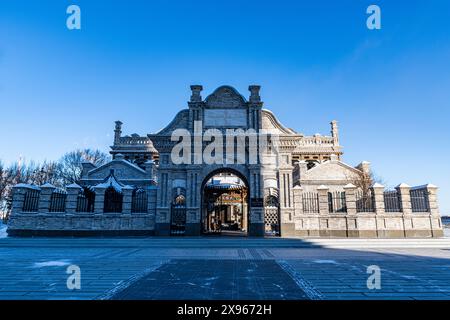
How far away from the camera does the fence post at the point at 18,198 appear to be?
70.2ft

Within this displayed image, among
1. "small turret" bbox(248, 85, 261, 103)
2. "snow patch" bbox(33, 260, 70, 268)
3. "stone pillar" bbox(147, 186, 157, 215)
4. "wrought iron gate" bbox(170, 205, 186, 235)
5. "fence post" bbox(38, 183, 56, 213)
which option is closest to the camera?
"snow patch" bbox(33, 260, 70, 268)

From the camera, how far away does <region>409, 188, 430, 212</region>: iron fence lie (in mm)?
21656

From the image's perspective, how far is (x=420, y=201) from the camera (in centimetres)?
2186

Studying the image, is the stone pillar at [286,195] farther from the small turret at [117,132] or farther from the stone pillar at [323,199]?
the small turret at [117,132]

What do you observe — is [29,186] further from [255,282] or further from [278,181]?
[255,282]

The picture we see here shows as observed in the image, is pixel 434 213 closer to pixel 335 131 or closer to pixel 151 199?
pixel 335 131

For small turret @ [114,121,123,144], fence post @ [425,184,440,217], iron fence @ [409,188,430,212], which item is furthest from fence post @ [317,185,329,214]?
small turret @ [114,121,123,144]

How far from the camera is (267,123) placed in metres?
23.8

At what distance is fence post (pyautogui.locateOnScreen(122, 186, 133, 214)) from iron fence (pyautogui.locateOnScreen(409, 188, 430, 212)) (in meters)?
22.4

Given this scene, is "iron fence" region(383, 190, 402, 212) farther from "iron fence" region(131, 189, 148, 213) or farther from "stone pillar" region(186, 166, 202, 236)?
"iron fence" region(131, 189, 148, 213)

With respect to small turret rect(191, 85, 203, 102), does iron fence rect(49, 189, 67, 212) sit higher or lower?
lower

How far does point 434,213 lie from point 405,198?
2396mm

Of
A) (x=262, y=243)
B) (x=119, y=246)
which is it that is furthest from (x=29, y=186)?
(x=262, y=243)
